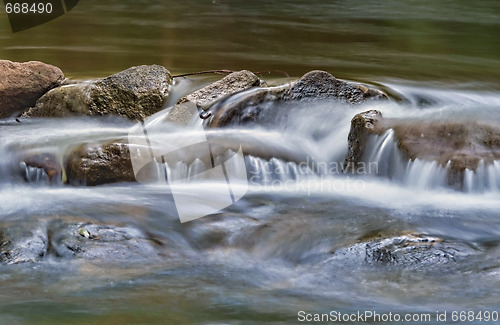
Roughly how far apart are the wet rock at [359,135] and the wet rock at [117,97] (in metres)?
2.04

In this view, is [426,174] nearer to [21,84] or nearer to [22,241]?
[22,241]

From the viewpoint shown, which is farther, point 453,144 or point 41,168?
point 41,168

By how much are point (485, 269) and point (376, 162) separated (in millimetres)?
1909

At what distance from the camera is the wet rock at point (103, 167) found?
18.1 feet

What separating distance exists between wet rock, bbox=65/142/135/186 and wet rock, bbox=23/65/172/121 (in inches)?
47.5

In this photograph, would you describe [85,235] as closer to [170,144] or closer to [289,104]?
[170,144]

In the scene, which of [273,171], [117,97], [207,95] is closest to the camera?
[273,171]

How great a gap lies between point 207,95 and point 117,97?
90cm

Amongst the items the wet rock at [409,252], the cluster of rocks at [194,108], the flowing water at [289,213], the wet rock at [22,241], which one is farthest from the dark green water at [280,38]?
the wet rock at [409,252]

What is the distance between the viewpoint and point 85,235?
4.40 metres

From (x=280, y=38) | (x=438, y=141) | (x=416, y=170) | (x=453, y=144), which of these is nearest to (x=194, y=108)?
(x=416, y=170)

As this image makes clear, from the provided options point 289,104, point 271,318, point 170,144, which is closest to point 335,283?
point 271,318

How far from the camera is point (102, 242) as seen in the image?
4320mm

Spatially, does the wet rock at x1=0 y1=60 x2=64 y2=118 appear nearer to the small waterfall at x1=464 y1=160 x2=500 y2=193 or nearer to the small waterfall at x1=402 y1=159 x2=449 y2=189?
the small waterfall at x1=402 y1=159 x2=449 y2=189
